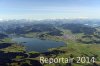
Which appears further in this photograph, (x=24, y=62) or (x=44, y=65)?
(x=24, y=62)

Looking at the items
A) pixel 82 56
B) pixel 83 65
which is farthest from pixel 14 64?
pixel 82 56

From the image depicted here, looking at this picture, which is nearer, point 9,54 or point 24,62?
point 24,62

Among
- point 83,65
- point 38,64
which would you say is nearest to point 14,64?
point 38,64

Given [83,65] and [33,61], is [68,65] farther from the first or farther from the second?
[33,61]

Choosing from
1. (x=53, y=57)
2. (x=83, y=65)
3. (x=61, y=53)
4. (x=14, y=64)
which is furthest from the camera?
(x=61, y=53)

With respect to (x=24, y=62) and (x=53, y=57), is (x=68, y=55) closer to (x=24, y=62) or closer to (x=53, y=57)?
(x=53, y=57)

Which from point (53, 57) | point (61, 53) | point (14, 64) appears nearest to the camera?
point (14, 64)

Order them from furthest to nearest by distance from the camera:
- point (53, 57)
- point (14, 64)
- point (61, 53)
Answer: point (61, 53)
point (53, 57)
point (14, 64)

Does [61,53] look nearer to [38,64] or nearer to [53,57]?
[53,57]

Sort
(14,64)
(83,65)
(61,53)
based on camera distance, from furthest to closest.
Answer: (61,53), (14,64), (83,65)
